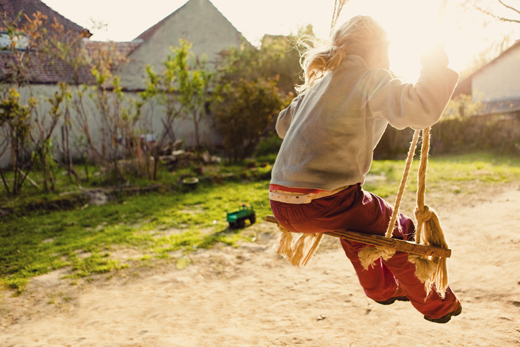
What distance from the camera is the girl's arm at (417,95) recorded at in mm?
1570

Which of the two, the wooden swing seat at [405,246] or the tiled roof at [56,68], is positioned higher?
the tiled roof at [56,68]

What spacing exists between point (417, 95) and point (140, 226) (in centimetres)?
538

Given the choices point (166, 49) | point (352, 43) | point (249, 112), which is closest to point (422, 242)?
point (352, 43)

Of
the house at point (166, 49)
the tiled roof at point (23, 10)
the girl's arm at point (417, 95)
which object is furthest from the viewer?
the house at point (166, 49)

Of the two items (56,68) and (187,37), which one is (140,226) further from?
(187,37)

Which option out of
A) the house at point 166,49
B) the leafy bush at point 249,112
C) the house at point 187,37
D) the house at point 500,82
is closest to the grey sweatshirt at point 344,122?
the leafy bush at point 249,112

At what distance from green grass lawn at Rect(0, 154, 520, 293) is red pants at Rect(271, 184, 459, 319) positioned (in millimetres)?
2713

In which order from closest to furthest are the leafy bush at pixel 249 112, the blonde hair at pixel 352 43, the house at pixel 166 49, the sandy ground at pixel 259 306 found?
the blonde hair at pixel 352 43
the sandy ground at pixel 259 306
the leafy bush at pixel 249 112
the house at pixel 166 49

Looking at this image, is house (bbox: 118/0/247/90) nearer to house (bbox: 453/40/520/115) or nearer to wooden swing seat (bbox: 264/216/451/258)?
house (bbox: 453/40/520/115)

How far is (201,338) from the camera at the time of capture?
2.78m

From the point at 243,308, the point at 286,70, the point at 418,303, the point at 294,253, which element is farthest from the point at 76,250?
the point at 286,70

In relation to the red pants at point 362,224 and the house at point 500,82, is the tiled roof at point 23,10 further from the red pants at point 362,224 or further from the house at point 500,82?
the house at point 500,82

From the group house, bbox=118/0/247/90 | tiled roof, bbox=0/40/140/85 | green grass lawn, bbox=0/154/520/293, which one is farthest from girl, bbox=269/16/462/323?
house, bbox=118/0/247/90

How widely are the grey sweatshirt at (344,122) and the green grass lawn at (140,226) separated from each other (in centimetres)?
301
